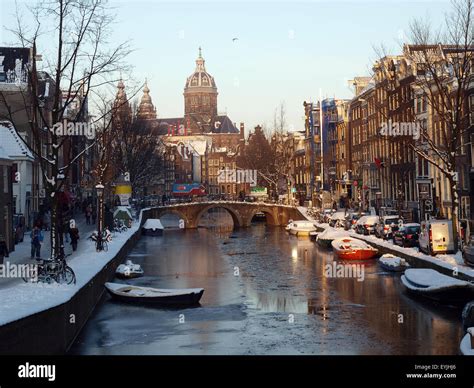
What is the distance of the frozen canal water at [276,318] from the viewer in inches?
1029

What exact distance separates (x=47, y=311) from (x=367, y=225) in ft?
145

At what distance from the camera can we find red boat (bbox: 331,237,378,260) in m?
53.0

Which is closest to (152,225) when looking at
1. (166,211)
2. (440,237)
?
(166,211)

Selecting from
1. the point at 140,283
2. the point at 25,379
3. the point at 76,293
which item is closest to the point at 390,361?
the point at 25,379

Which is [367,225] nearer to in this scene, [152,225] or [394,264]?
[394,264]

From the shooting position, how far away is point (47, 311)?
21141mm

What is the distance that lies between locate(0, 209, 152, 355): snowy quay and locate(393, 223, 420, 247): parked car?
21617mm

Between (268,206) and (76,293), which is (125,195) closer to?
(268,206)

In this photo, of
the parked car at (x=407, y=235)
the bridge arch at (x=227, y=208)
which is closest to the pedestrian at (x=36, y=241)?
the parked car at (x=407, y=235)

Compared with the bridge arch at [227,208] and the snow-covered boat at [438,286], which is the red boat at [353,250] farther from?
the bridge arch at [227,208]

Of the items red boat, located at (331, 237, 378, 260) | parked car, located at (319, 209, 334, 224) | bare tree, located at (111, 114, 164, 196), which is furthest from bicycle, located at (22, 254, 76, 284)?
parked car, located at (319, 209, 334, 224)

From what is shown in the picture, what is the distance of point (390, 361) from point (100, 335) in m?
14.6

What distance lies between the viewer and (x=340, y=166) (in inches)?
4306

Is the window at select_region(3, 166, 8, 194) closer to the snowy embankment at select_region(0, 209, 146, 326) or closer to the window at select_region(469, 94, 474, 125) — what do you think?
the snowy embankment at select_region(0, 209, 146, 326)
